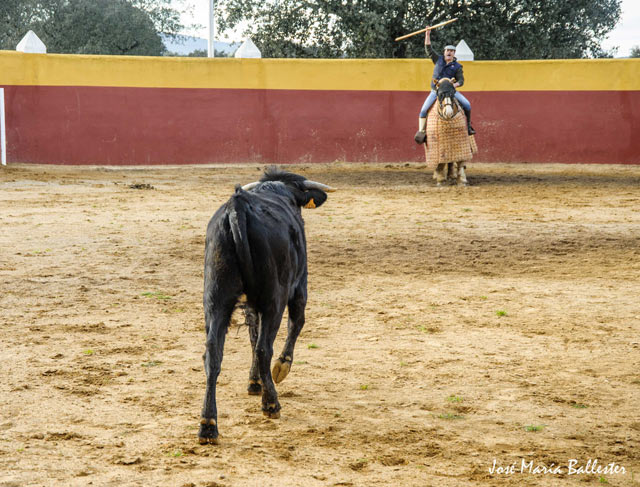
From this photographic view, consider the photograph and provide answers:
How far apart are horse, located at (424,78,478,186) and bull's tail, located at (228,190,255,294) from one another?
9.81m

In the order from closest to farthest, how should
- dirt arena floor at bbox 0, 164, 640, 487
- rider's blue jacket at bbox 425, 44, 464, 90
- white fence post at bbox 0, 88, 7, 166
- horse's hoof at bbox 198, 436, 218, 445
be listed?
dirt arena floor at bbox 0, 164, 640, 487
horse's hoof at bbox 198, 436, 218, 445
rider's blue jacket at bbox 425, 44, 464, 90
white fence post at bbox 0, 88, 7, 166

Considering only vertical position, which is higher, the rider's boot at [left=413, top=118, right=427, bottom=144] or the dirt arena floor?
the rider's boot at [left=413, top=118, right=427, bottom=144]

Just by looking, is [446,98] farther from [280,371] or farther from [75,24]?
[75,24]

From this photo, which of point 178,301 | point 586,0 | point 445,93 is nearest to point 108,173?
point 445,93

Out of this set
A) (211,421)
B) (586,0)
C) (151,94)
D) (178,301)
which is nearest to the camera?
(211,421)

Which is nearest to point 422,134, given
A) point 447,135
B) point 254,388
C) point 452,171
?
point 447,135

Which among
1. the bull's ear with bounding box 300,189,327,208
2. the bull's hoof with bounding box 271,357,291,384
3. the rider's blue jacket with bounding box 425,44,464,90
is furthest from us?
the rider's blue jacket with bounding box 425,44,464,90

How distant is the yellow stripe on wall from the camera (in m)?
16.9

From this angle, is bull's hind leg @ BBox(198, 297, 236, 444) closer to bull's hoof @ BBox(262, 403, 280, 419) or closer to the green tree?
bull's hoof @ BBox(262, 403, 280, 419)

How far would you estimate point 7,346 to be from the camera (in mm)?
4840

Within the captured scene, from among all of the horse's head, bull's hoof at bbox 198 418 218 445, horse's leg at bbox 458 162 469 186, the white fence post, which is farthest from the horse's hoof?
the white fence post

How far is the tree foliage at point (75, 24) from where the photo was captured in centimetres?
2856

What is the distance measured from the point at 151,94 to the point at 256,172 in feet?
9.60

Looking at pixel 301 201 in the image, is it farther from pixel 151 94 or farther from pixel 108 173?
pixel 151 94
